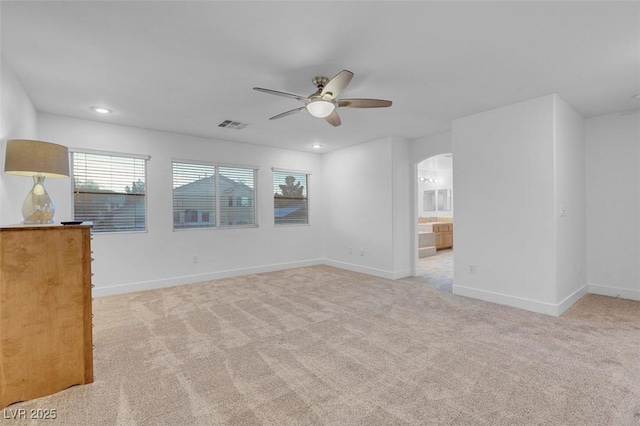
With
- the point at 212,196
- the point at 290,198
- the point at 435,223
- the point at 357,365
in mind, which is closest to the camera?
the point at 357,365

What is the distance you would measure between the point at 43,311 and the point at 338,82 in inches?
106

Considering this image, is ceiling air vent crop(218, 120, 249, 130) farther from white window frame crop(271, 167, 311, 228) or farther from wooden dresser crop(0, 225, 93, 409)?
wooden dresser crop(0, 225, 93, 409)

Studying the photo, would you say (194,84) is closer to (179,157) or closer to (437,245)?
(179,157)

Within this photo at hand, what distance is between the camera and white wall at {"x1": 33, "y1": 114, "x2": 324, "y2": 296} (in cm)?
417

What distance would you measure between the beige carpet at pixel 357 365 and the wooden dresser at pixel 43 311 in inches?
5.0

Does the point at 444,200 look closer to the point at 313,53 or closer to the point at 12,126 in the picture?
the point at 313,53

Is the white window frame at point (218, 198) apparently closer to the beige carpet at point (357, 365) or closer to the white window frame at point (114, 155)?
the white window frame at point (114, 155)

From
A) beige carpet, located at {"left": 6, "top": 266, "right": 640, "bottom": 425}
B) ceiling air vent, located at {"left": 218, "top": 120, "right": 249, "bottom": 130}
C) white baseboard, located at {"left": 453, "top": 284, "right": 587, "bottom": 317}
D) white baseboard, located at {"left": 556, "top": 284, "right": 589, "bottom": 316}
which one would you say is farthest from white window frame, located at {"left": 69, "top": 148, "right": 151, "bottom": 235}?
white baseboard, located at {"left": 556, "top": 284, "right": 589, "bottom": 316}

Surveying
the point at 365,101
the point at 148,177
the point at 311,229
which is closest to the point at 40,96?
the point at 148,177

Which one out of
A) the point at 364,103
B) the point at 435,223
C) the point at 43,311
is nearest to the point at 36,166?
the point at 43,311

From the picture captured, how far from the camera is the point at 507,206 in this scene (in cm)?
367

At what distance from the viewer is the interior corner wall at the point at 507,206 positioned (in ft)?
11.0

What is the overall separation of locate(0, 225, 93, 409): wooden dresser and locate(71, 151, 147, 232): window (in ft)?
8.50

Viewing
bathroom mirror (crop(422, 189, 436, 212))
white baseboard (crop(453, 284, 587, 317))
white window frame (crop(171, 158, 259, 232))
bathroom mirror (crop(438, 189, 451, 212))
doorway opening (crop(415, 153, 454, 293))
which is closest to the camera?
white baseboard (crop(453, 284, 587, 317))
